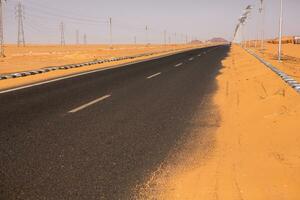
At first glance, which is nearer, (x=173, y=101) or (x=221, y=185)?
(x=221, y=185)

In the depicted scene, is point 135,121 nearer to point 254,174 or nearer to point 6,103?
point 254,174

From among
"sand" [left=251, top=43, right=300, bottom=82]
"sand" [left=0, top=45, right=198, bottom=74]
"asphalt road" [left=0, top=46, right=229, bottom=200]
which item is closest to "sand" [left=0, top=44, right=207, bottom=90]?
"sand" [left=0, top=45, right=198, bottom=74]

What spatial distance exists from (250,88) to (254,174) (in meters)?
8.46

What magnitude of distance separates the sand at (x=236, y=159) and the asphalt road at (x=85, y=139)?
0.90ft

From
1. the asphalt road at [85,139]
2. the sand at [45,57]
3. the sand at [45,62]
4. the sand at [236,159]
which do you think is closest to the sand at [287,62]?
the sand at [236,159]

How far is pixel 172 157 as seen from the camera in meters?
5.02

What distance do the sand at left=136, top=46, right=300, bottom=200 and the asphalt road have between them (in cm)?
27

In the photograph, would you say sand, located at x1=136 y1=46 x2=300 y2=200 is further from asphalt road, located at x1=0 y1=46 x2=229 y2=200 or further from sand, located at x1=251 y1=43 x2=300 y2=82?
sand, located at x1=251 y1=43 x2=300 y2=82

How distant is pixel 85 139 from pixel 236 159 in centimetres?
234

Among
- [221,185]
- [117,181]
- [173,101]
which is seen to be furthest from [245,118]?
[117,181]

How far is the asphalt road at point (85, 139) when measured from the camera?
398 cm

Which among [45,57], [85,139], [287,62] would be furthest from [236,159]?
[45,57]

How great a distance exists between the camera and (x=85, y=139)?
5.72 meters

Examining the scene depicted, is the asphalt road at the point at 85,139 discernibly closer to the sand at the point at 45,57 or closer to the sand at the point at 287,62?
the sand at the point at 287,62
